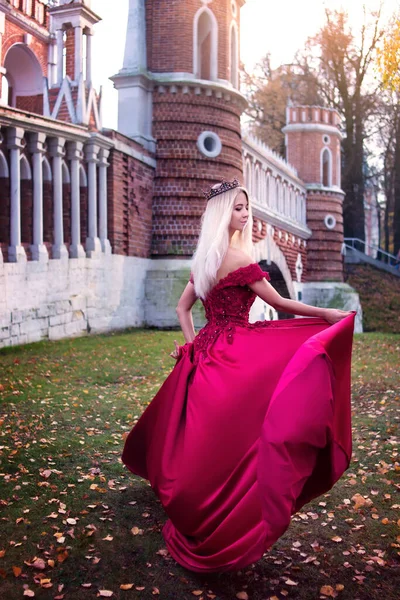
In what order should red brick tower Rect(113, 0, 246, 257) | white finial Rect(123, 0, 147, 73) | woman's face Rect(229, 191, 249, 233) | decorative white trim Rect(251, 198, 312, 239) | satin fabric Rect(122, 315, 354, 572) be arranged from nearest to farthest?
satin fabric Rect(122, 315, 354, 572) → woman's face Rect(229, 191, 249, 233) → white finial Rect(123, 0, 147, 73) → red brick tower Rect(113, 0, 246, 257) → decorative white trim Rect(251, 198, 312, 239)

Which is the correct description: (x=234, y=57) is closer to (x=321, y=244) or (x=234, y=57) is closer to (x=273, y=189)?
(x=273, y=189)

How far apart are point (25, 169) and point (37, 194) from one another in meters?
0.50

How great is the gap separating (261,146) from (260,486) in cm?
1987

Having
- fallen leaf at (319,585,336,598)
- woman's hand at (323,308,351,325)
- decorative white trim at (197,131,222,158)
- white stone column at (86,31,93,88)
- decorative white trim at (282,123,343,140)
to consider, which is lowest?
fallen leaf at (319,585,336,598)

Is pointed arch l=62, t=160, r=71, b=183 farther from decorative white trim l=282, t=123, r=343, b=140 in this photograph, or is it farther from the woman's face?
decorative white trim l=282, t=123, r=343, b=140

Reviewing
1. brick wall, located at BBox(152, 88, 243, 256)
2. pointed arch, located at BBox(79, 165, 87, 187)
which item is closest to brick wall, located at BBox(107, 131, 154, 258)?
brick wall, located at BBox(152, 88, 243, 256)

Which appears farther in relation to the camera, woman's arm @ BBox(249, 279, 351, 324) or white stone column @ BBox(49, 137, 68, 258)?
white stone column @ BBox(49, 137, 68, 258)

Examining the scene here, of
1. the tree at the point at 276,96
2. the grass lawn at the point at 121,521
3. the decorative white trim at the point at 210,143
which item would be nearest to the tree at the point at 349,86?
the tree at the point at 276,96

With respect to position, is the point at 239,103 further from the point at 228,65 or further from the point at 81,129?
the point at 81,129

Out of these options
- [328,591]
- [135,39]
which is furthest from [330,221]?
[328,591]

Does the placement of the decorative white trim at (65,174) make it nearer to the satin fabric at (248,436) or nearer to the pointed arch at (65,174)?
the pointed arch at (65,174)

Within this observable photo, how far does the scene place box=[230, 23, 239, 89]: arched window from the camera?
17281 mm

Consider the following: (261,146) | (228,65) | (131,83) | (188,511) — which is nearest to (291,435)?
(188,511)

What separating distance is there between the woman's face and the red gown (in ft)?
0.98
